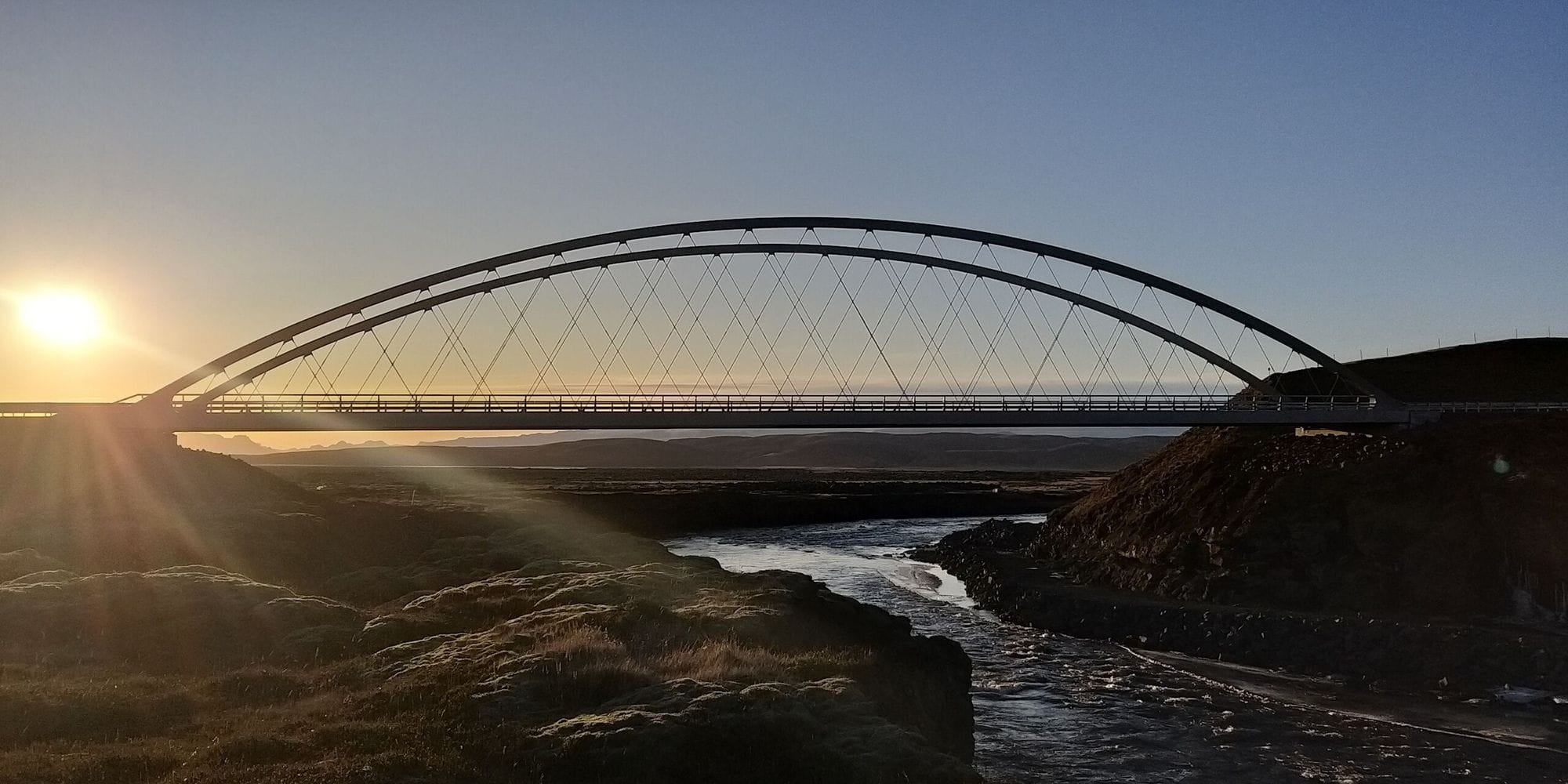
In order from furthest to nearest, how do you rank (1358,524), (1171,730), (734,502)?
(734,502)
(1358,524)
(1171,730)

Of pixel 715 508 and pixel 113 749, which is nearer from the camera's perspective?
pixel 113 749

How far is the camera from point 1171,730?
76.1 ft

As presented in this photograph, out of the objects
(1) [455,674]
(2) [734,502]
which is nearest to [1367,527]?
(1) [455,674]

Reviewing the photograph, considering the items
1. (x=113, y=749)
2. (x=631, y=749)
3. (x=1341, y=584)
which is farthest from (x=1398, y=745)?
(x=113, y=749)

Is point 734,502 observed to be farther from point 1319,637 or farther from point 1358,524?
point 1319,637

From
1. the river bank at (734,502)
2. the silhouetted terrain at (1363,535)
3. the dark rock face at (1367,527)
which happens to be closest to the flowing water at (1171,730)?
the silhouetted terrain at (1363,535)

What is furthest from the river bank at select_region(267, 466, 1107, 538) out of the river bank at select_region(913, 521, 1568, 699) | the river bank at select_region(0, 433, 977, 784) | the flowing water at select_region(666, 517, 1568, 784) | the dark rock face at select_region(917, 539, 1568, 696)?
the flowing water at select_region(666, 517, 1568, 784)

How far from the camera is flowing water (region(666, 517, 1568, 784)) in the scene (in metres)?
20.2

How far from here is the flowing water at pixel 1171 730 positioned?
66.2 ft

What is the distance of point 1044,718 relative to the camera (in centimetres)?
2409

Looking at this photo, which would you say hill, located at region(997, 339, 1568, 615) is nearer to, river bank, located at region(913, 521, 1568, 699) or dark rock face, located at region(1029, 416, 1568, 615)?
dark rock face, located at region(1029, 416, 1568, 615)

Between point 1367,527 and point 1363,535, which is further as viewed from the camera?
point 1367,527

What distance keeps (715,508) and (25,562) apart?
200 ft

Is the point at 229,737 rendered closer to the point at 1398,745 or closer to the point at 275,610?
the point at 275,610
